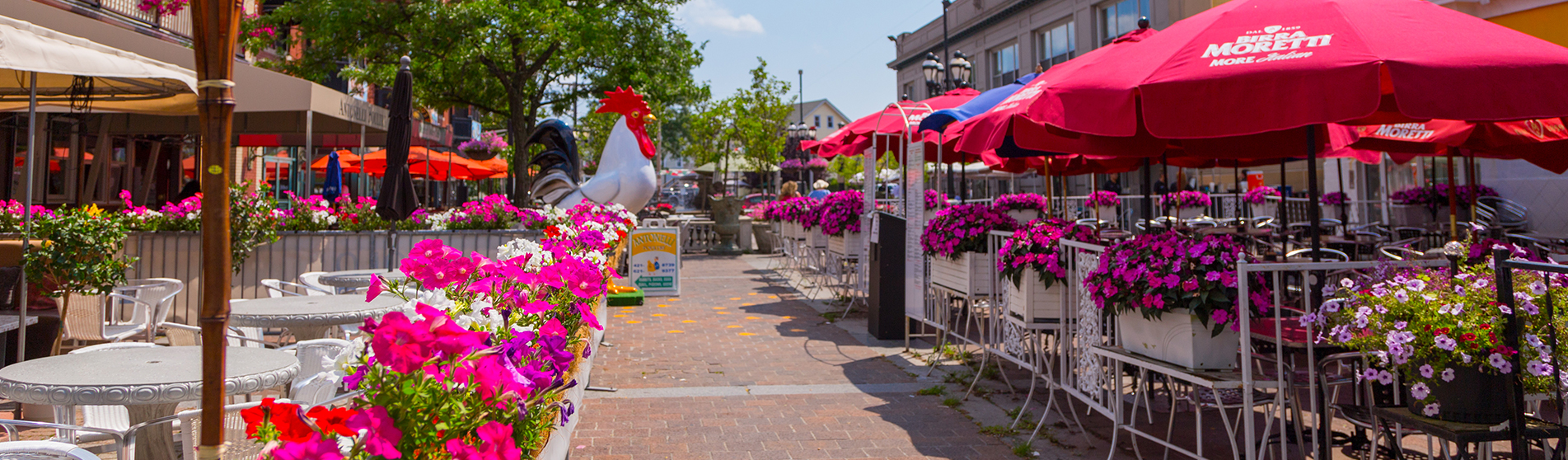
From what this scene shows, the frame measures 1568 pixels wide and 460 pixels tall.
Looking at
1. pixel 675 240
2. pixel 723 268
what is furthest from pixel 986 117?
pixel 723 268

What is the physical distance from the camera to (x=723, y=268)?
1598cm

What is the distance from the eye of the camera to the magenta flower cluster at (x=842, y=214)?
32.0ft

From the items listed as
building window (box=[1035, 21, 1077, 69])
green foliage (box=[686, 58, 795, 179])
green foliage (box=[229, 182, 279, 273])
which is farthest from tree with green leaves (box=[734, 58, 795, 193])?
green foliage (box=[229, 182, 279, 273])

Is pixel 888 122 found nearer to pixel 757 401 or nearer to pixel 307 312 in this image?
pixel 757 401

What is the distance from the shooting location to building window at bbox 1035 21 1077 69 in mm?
31875

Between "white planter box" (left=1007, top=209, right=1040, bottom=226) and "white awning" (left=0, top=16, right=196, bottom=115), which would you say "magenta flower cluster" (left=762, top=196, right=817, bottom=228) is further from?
"white awning" (left=0, top=16, right=196, bottom=115)

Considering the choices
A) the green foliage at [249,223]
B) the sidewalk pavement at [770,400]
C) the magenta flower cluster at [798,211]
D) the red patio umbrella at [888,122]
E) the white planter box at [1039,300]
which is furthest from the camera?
the magenta flower cluster at [798,211]

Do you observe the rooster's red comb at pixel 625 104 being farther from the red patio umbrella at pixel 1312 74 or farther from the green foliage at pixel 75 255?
the red patio umbrella at pixel 1312 74

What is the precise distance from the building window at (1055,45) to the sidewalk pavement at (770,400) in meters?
25.5

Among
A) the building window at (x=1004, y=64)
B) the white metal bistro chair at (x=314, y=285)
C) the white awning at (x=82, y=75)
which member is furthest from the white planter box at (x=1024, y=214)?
→ the building window at (x=1004, y=64)

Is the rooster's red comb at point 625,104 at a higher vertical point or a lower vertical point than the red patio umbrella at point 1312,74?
higher

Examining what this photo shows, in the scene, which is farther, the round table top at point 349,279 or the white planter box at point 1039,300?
the round table top at point 349,279

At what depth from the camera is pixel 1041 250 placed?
4953 mm

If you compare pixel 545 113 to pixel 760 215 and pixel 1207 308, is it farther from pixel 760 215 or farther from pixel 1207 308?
pixel 1207 308
